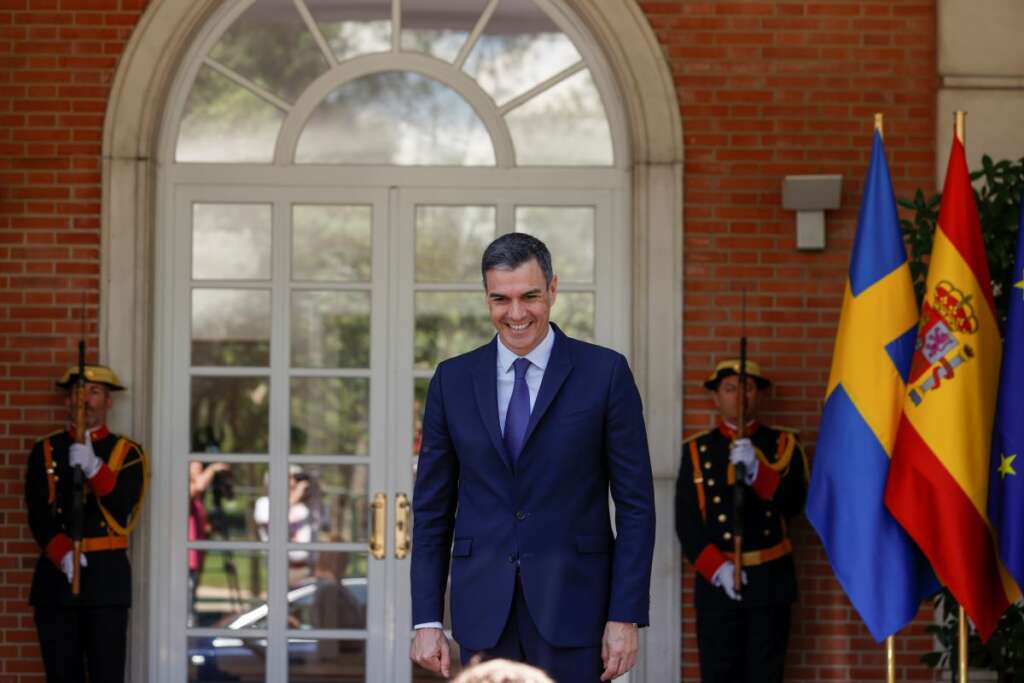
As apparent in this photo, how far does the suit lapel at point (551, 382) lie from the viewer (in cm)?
401

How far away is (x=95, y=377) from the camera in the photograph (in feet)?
21.5

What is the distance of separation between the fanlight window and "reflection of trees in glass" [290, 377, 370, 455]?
101 centimetres

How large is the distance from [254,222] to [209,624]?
5.90 ft

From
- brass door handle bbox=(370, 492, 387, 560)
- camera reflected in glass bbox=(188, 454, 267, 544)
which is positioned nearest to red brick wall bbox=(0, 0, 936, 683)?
camera reflected in glass bbox=(188, 454, 267, 544)

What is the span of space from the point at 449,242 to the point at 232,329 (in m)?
1.04

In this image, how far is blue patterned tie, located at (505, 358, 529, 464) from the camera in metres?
4.05

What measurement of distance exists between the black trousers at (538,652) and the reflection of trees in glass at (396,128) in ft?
11.2

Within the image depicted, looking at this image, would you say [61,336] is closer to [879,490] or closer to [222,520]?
[222,520]

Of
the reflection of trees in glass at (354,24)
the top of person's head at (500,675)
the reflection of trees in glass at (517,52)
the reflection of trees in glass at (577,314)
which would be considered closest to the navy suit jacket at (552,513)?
the top of person's head at (500,675)

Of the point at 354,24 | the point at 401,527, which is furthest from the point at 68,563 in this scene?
the point at 354,24

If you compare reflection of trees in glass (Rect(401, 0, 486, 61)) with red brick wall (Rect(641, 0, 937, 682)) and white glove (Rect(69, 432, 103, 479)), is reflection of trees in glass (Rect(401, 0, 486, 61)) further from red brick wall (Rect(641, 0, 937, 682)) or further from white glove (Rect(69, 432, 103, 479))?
white glove (Rect(69, 432, 103, 479))

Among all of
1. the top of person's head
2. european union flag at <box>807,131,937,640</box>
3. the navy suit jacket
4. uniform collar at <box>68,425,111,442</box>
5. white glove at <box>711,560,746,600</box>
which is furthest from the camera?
uniform collar at <box>68,425,111,442</box>

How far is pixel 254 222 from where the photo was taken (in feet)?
23.2

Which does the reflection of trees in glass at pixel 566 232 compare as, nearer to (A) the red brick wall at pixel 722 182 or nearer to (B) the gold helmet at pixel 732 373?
(A) the red brick wall at pixel 722 182
